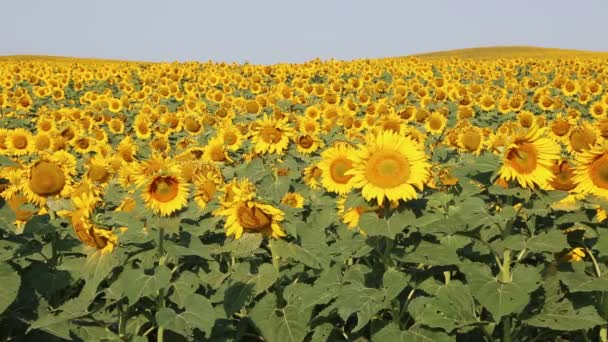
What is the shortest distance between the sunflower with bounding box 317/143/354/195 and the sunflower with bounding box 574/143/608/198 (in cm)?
192

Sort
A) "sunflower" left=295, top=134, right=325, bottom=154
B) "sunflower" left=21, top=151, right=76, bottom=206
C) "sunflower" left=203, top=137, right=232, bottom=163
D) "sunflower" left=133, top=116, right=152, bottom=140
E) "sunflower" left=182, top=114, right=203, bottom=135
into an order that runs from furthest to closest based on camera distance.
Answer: "sunflower" left=133, top=116, right=152, bottom=140 → "sunflower" left=182, top=114, right=203, bottom=135 → "sunflower" left=295, top=134, right=325, bottom=154 → "sunflower" left=203, top=137, right=232, bottom=163 → "sunflower" left=21, top=151, right=76, bottom=206

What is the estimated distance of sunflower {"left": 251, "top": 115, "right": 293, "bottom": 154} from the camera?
A: 7820mm

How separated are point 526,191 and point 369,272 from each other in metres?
1.26

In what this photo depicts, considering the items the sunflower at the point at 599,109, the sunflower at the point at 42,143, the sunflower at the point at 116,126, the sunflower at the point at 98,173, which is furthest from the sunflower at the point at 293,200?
the sunflower at the point at 599,109

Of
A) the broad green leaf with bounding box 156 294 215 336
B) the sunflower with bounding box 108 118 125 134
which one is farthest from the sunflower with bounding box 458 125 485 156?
the sunflower with bounding box 108 118 125 134

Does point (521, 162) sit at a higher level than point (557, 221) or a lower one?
higher

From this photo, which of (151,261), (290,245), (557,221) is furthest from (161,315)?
(557,221)

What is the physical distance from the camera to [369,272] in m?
4.63

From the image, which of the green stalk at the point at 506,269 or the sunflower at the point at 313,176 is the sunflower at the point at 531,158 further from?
the sunflower at the point at 313,176

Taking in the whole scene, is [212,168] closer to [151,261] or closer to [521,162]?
[151,261]

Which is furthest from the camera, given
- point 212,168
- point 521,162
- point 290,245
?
point 212,168

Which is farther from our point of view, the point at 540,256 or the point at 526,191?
the point at 540,256

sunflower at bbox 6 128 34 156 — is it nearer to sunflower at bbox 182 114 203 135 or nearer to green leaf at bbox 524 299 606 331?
sunflower at bbox 182 114 203 135

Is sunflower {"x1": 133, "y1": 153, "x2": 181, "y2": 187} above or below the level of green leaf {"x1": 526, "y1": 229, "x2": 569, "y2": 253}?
above
